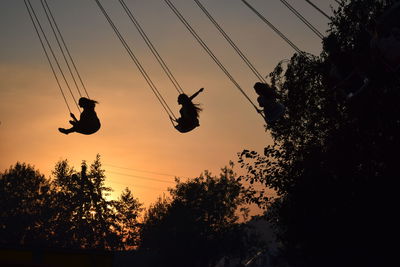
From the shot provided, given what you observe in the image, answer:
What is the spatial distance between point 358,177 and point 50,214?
54451mm

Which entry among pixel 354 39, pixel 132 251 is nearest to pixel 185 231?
pixel 132 251

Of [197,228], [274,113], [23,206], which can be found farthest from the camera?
[23,206]

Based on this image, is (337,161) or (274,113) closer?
(274,113)

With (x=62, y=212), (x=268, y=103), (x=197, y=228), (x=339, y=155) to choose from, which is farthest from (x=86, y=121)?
(x=62, y=212)

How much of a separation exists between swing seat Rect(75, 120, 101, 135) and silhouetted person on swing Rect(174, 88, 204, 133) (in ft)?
6.88

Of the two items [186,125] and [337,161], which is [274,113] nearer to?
[186,125]

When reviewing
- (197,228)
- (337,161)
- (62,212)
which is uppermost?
(62,212)

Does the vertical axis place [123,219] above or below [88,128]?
above

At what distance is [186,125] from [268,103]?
7.28 ft

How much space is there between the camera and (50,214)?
62969 millimetres

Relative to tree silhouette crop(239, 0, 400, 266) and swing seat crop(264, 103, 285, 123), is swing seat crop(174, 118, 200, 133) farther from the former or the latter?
tree silhouette crop(239, 0, 400, 266)

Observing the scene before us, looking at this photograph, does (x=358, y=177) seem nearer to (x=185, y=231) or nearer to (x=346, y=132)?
(x=346, y=132)

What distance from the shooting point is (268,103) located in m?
11.2

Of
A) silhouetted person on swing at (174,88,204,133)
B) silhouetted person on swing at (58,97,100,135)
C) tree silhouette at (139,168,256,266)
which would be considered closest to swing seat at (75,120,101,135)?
silhouetted person on swing at (58,97,100,135)
